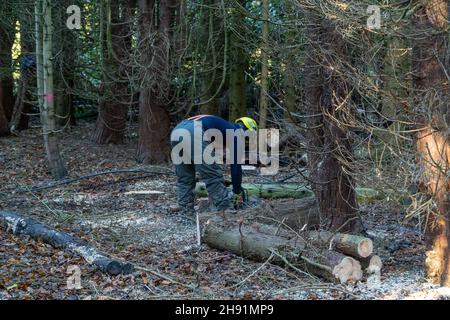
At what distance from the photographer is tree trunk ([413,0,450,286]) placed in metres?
5.47

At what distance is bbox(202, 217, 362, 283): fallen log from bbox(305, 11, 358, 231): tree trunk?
0.65m

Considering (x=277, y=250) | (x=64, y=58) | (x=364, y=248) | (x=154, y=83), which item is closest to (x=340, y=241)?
(x=364, y=248)

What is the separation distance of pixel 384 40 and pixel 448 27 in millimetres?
891

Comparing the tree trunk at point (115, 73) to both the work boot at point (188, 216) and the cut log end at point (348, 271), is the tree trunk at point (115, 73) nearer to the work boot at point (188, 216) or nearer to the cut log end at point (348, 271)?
the work boot at point (188, 216)

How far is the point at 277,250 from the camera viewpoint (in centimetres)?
650

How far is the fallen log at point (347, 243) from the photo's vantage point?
6246 millimetres

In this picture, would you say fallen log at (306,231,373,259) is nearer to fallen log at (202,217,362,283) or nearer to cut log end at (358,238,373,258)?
cut log end at (358,238,373,258)

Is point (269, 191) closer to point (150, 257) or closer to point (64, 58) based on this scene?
point (150, 257)

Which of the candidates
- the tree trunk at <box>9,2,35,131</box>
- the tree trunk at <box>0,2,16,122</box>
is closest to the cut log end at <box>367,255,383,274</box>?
the tree trunk at <box>9,2,35,131</box>

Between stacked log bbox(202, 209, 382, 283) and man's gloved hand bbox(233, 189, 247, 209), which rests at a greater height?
man's gloved hand bbox(233, 189, 247, 209)

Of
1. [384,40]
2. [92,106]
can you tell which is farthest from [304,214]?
[92,106]

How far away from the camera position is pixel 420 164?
217 inches

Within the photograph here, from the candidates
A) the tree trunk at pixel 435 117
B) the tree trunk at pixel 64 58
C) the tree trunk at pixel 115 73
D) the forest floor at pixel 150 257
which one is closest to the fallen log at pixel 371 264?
the forest floor at pixel 150 257

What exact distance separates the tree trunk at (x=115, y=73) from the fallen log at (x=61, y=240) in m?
5.81
